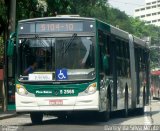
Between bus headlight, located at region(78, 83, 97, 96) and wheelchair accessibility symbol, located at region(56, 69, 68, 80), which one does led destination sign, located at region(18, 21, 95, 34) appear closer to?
wheelchair accessibility symbol, located at region(56, 69, 68, 80)

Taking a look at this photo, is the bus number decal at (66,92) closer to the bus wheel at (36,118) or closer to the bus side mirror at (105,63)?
the bus side mirror at (105,63)

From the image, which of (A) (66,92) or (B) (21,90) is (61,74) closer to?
(A) (66,92)

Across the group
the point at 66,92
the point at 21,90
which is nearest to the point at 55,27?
the point at 66,92

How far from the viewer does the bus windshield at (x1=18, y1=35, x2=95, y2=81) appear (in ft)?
58.4

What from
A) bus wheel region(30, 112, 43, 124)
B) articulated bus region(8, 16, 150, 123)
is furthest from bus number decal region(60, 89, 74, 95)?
bus wheel region(30, 112, 43, 124)

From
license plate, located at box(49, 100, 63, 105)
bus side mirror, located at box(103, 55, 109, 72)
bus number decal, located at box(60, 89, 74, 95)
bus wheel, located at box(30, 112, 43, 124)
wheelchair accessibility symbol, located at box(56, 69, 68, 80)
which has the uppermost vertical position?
bus side mirror, located at box(103, 55, 109, 72)

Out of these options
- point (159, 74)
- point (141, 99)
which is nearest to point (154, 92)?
point (159, 74)

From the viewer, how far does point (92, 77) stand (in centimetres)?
1780

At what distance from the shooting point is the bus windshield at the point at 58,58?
701 inches

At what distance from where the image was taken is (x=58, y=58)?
17906 mm

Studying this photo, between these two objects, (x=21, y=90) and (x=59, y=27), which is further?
(x=59, y=27)

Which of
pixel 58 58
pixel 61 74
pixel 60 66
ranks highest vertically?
pixel 58 58

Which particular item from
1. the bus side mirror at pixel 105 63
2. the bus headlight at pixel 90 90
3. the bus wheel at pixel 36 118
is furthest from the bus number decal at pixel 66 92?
the bus wheel at pixel 36 118

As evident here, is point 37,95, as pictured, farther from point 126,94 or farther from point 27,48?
point 126,94
